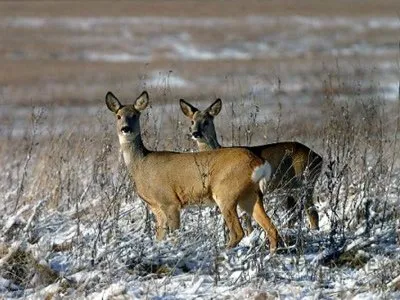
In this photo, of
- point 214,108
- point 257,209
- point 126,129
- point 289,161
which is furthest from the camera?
point 214,108

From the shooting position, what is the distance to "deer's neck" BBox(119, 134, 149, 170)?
10.9m

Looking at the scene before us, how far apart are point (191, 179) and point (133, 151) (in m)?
1.06

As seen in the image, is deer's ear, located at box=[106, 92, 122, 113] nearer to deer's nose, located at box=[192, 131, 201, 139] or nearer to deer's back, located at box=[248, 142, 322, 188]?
deer's nose, located at box=[192, 131, 201, 139]

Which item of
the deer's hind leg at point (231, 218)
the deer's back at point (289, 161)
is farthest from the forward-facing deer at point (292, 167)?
the deer's hind leg at point (231, 218)

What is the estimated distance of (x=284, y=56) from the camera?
32844mm

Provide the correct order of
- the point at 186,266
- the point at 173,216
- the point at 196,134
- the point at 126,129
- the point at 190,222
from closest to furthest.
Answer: the point at 186,266, the point at 173,216, the point at 190,222, the point at 126,129, the point at 196,134

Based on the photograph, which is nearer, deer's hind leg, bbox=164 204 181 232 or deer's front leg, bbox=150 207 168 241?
deer's front leg, bbox=150 207 168 241

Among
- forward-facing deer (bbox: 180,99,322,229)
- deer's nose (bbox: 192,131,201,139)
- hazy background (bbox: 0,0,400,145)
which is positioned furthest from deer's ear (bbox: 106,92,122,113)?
hazy background (bbox: 0,0,400,145)

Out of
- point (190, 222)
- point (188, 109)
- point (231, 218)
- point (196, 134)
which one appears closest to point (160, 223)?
point (190, 222)

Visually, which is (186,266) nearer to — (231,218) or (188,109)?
(231,218)

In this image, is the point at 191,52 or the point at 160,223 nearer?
the point at 160,223

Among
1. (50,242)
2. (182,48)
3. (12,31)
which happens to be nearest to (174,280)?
(50,242)

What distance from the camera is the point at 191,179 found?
1013cm

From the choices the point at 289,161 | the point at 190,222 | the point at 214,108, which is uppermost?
the point at 214,108
